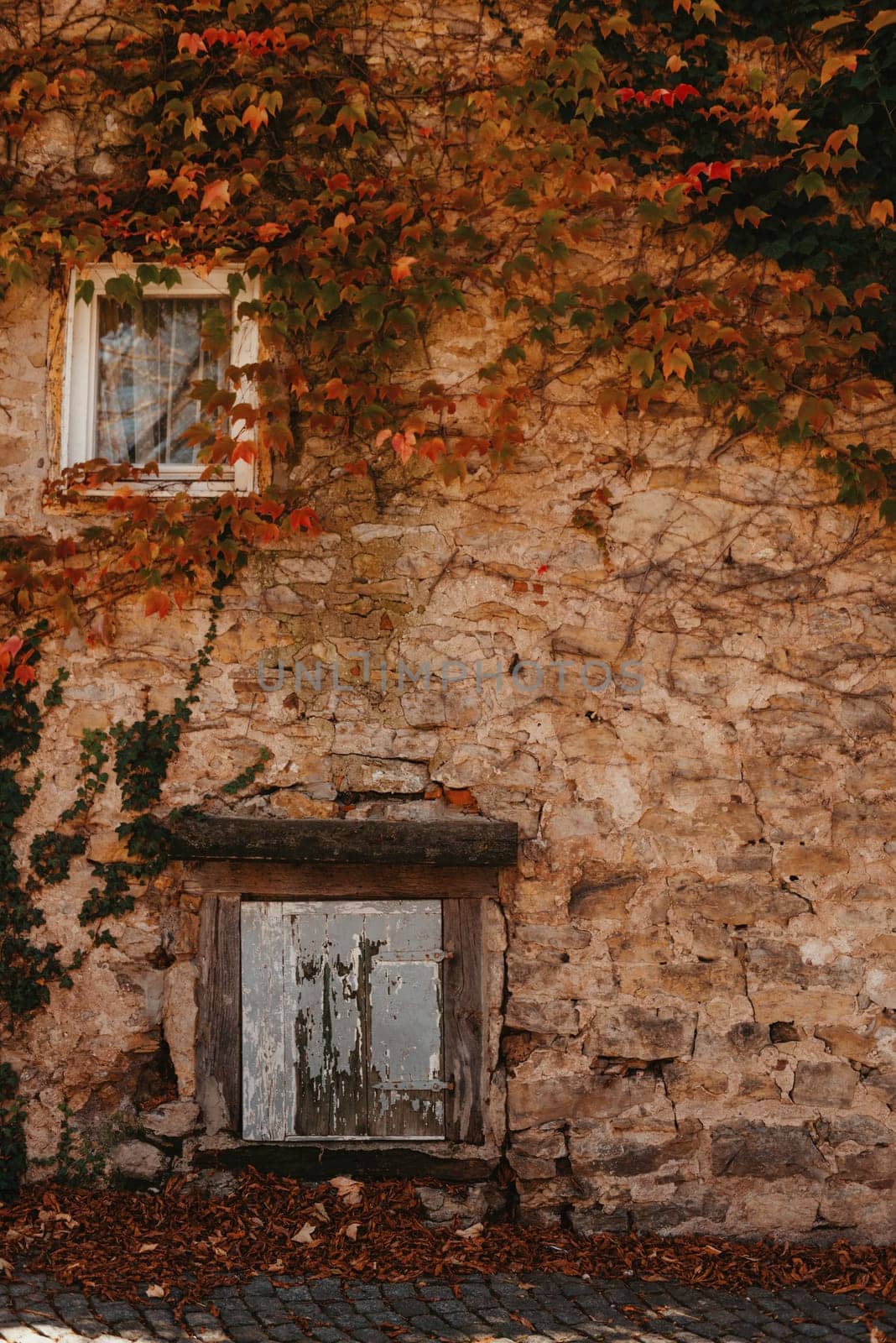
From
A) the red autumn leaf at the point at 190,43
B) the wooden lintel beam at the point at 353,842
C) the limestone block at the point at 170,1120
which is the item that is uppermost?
the red autumn leaf at the point at 190,43

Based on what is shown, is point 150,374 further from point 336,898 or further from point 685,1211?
point 685,1211

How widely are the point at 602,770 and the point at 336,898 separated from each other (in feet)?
3.82

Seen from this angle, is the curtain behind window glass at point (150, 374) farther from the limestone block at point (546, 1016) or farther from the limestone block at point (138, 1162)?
the limestone block at point (138, 1162)

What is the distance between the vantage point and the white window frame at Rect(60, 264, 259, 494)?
170 inches

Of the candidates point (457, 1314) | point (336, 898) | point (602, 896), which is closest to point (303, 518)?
point (336, 898)

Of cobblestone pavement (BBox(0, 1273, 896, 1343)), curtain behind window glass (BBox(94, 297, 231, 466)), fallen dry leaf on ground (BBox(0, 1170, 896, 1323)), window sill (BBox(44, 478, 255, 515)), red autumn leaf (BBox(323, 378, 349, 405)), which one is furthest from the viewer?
curtain behind window glass (BBox(94, 297, 231, 466))

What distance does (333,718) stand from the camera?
165 inches

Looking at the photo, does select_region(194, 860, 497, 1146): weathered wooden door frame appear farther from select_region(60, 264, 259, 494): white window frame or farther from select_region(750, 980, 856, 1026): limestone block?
select_region(60, 264, 259, 494): white window frame

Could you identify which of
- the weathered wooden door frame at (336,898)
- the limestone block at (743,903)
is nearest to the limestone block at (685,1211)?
the weathered wooden door frame at (336,898)

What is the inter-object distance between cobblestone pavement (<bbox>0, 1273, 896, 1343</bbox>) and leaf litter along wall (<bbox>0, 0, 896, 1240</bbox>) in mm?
456

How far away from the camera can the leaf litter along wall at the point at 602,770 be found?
4055 mm

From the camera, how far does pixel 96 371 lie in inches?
174

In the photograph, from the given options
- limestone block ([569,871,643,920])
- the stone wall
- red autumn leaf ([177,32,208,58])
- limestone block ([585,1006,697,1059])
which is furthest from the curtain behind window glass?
limestone block ([585,1006,697,1059])

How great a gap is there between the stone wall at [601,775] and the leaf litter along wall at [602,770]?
0.4 inches
